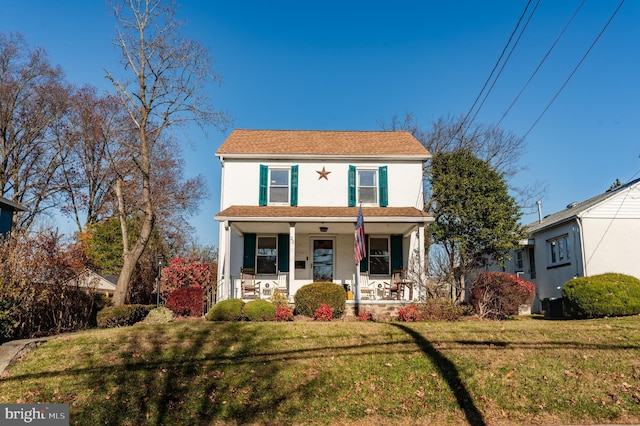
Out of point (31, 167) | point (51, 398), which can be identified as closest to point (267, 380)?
point (51, 398)

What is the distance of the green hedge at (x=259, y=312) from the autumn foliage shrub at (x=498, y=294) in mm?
6059

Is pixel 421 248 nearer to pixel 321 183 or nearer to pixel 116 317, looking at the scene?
pixel 321 183

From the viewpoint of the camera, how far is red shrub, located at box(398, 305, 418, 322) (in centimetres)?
1288

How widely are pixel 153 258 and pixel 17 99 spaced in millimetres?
12116

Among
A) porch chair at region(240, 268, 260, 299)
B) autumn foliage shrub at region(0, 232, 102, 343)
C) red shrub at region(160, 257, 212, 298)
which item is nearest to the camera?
autumn foliage shrub at region(0, 232, 102, 343)

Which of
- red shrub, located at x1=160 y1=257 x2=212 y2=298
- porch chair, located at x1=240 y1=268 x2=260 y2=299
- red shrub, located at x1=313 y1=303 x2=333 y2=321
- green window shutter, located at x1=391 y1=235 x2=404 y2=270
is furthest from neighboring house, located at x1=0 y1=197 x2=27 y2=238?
green window shutter, located at x1=391 y1=235 x2=404 y2=270

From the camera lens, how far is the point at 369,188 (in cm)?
1745

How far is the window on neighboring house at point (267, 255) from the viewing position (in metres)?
17.2

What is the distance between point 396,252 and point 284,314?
5.90 metres

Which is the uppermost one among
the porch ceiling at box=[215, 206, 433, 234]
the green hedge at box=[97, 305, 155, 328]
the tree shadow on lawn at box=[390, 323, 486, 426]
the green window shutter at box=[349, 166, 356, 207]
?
the green window shutter at box=[349, 166, 356, 207]

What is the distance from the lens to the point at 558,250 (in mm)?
19938

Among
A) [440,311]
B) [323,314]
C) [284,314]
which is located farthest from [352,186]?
[440,311]

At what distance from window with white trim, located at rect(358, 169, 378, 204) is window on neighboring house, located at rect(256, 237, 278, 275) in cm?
366

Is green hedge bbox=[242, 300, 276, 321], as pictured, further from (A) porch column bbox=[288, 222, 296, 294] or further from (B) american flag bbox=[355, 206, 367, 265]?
(B) american flag bbox=[355, 206, 367, 265]
